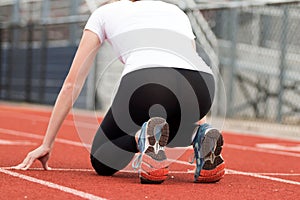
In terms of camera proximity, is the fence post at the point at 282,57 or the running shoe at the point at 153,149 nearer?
the running shoe at the point at 153,149

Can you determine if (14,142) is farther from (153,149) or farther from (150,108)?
(153,149)

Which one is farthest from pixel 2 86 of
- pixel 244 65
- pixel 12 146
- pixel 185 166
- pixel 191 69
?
pixel 191 69

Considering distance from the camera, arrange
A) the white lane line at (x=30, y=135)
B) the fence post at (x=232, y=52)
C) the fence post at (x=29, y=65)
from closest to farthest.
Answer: the white lane line at (x=30, y=135) → the fence post at (x=232, y=52) → the fence post at (x=29, y=65)

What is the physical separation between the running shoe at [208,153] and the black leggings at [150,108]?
0.44 feet

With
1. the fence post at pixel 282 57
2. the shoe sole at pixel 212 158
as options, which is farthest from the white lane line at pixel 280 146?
the shoe sole at pixel 212 158

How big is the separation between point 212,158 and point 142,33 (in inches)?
35.3

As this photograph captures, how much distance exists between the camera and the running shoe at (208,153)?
4.64 metres

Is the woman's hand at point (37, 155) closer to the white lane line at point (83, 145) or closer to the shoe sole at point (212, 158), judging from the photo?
the shoe sole at point (212, 158)

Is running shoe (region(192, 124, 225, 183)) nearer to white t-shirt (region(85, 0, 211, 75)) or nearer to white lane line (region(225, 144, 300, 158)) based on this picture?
white t-shirt (region(85, 0, 211, 75))

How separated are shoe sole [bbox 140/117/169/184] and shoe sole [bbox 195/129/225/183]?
31cm

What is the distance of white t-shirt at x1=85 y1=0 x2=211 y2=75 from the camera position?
15.3ft

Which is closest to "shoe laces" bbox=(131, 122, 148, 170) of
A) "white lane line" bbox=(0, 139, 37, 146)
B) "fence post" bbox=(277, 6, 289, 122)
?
"white lane line" bbox=(0, 139, 37, 146)

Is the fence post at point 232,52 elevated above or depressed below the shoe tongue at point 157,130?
below

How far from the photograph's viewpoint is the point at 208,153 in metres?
4.71
